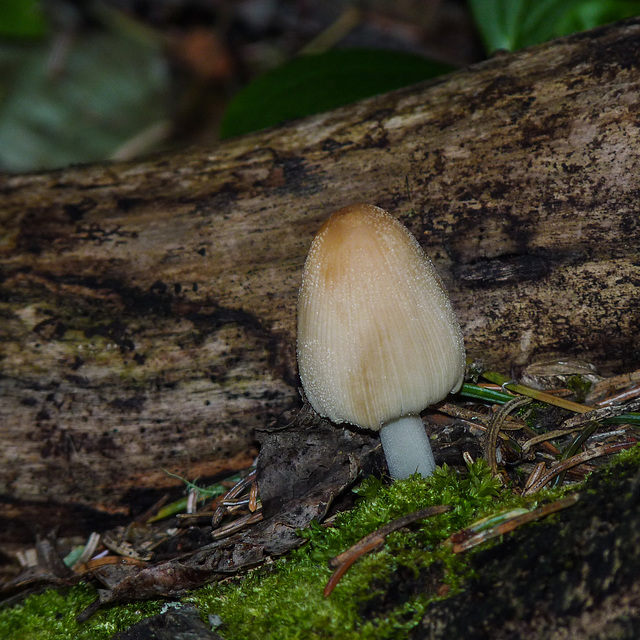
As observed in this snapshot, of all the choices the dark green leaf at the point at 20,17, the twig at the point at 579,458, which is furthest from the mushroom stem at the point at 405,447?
the dark green leaf at the point at 20,17

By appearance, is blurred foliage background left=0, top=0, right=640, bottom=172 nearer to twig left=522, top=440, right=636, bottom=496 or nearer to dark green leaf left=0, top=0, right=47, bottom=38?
dark green leaf left=0, top=0, right=47, bottom=38

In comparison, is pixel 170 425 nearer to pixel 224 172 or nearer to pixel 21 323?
pixel 21 323

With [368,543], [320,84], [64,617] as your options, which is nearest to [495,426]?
[368,543]

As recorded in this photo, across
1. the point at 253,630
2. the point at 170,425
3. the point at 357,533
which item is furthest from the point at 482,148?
the point at 253,630

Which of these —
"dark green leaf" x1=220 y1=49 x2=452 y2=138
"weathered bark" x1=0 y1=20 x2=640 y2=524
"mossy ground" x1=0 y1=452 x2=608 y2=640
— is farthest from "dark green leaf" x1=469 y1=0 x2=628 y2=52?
"mossy ground" x1=0 y1=452 x2=608 y2=640

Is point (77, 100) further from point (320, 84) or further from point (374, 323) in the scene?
point (374, 323)

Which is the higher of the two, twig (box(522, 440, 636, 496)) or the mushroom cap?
the mushroom cap
